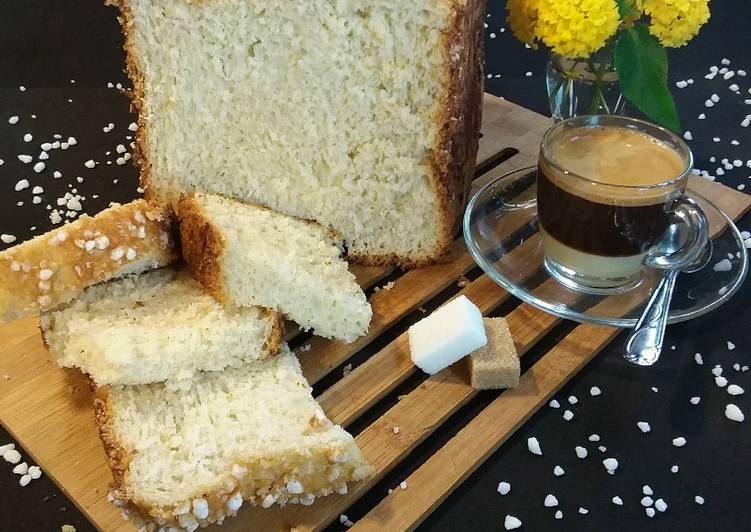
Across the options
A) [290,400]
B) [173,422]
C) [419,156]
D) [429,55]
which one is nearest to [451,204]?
[419,156]

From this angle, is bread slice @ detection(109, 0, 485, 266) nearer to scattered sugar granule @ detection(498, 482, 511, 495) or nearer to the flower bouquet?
the flower bouquet

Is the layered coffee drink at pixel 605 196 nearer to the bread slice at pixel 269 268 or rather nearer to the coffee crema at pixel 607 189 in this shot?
the coffee crema at pixel 607 189

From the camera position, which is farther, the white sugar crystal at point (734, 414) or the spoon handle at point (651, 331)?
the spoon handle at point (651, 331)

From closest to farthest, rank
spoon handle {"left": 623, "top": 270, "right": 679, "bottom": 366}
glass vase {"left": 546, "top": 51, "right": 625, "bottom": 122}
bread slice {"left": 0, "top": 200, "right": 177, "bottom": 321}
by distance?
bread slice {"left": 0, "top": 200, "right": 177, "bottom": 321} → spoon handle {"left": 623, "top": 270, "right": 679, "bottom": 366} → glass vase {"left": 546, "top": 51, "right": 625, "bottom": 122}

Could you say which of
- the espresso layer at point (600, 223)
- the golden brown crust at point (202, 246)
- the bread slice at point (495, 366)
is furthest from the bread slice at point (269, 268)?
the espresso layer at point (600, 223)

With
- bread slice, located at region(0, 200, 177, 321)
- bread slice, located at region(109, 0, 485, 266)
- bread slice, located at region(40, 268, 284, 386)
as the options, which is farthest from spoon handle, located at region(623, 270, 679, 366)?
bread slice, located at region(0, 200, 177, 321)

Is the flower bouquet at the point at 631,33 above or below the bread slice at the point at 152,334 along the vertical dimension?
above
